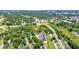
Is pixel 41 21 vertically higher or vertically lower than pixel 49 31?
higher
